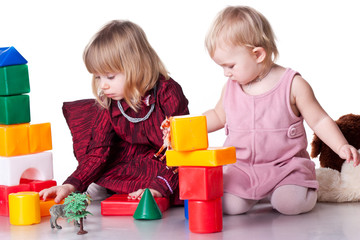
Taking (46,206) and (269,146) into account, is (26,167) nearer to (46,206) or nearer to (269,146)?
(46,206)

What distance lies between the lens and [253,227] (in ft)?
6.23

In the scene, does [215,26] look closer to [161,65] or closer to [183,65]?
[161,65]

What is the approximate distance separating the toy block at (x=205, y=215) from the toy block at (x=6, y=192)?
614 mm

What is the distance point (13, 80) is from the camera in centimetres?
213

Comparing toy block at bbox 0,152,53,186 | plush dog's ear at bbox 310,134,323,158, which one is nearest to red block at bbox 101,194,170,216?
toy block at bbox 0,152,53,186

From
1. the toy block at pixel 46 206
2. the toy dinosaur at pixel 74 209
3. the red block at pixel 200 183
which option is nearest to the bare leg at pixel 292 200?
the red block at pixel 200 183

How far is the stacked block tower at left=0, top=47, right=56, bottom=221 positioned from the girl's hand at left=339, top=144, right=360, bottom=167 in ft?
3.04

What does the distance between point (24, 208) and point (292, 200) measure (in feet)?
2.63

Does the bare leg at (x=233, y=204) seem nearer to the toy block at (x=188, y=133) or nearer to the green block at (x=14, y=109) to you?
the toy block at (x=188, y=133)

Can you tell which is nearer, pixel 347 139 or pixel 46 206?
pixel 46 206

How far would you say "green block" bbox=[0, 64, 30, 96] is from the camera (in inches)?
83.2

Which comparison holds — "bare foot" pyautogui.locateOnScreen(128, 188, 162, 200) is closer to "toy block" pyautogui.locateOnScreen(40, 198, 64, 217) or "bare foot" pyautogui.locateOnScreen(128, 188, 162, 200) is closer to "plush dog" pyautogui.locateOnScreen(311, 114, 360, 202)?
"toy block" pyautogui.locateOnScreen(40, 198, 64, 217)

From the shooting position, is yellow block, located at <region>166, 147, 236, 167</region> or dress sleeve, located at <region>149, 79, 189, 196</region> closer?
yellow block, located at <region>166, 147, 236, 167</region>

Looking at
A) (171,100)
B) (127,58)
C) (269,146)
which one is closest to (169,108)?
(171,100)
